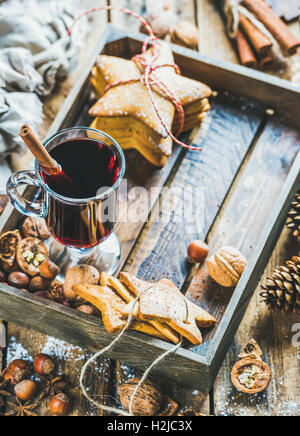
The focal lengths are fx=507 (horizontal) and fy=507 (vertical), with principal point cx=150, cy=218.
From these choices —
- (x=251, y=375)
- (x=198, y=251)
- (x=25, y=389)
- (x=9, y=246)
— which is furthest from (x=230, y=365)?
(x=9, y=246)

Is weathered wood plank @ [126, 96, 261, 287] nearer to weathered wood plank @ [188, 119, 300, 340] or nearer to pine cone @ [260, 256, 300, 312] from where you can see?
weathered wood plank @ [188, 119, 300, 340]

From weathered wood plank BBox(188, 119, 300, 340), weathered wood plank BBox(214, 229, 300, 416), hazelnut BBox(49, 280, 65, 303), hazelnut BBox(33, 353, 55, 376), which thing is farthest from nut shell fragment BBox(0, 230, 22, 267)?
weathered wood plank BBox(214, 229, 300, 416)

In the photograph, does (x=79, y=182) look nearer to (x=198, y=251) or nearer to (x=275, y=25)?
(x=198, y=251)

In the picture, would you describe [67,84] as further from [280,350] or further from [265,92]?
[280,350]

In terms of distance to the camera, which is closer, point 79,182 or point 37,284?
point 79,182

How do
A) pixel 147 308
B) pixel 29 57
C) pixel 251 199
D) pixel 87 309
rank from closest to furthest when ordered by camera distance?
1. pixel 147 308
2. pixel 87 309
3. pixel 251 199
4. pixel 29 57

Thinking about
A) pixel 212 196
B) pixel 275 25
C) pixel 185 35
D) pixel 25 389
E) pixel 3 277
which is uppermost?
pixel 275 25

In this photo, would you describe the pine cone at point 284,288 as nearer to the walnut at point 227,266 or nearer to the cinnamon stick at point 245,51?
the walnut at point 227,266
